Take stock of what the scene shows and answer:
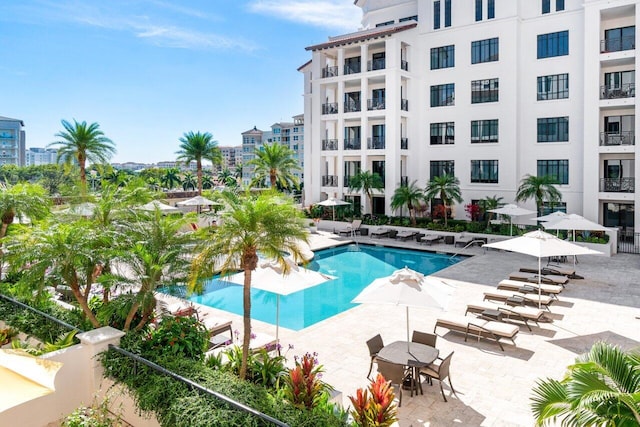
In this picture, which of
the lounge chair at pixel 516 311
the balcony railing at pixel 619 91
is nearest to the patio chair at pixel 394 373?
the lounge chair at pixel 516 311

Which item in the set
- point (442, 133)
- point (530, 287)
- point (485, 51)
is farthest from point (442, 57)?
point (530, 287)

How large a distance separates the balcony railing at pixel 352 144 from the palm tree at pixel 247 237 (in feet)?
86.7

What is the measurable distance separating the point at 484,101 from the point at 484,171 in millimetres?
4793

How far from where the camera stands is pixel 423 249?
25.3 metres

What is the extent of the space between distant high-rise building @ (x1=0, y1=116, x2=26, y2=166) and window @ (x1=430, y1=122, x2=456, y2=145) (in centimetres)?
17003

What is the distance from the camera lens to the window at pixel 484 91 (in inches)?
1171

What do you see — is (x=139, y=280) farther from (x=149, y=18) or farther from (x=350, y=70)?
(x=350, y=70)

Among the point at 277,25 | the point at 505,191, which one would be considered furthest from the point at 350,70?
the point at 505,191

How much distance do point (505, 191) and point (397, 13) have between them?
16.7m

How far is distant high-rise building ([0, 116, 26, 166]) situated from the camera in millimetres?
156875

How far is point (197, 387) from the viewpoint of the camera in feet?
21.8

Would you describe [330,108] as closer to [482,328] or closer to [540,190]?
[540,190]

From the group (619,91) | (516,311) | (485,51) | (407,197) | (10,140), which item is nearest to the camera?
(516,311)

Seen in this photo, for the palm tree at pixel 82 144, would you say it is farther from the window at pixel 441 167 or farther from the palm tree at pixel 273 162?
the window at pixel 441 167
